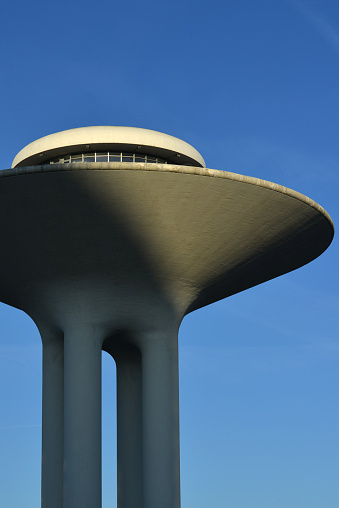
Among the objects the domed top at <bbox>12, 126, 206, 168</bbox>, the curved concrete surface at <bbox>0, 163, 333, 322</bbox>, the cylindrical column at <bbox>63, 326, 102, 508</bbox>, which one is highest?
the domed top at <bbox>12, 126, 206, 168</bbox>

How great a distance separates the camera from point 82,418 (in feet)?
69.2

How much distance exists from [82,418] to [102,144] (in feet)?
22.1

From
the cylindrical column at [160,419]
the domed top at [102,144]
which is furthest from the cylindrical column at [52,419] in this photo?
the domed top at [102,144]

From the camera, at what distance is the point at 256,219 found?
20.8 m

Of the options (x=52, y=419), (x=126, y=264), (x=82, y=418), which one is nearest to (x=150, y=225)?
(x=126, y=264)

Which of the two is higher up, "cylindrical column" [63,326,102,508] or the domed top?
the domed top

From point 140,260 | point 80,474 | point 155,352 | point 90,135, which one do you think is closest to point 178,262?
point 140,260

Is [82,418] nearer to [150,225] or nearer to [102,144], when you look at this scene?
[150,225]

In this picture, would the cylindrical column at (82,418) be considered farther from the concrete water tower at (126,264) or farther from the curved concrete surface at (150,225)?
the curved concrete surface at (150,225)

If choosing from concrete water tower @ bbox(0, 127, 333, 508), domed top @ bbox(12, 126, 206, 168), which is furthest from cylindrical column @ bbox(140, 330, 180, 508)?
domed top @ bbox(12, 126, 206, 168)

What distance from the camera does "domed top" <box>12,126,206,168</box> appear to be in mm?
22516

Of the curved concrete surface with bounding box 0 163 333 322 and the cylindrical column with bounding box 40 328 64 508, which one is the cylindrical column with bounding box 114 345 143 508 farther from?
the curved concrete surface with bounding box 0 163 333 322

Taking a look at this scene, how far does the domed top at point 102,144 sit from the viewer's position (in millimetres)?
22516

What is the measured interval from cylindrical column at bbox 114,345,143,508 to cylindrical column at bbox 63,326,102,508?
2.77 m
